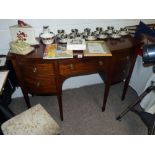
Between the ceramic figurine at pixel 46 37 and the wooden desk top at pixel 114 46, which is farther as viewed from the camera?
the ceramic figurine at pixel 46 37

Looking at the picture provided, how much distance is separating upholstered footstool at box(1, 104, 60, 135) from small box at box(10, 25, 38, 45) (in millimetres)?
609

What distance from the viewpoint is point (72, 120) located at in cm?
163

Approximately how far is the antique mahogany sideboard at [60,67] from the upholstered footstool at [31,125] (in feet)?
0.95

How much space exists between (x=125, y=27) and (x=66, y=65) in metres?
0.81

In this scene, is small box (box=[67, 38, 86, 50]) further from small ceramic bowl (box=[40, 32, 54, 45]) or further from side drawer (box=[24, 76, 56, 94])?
side drawer (box=[24, 76, 56, 94])

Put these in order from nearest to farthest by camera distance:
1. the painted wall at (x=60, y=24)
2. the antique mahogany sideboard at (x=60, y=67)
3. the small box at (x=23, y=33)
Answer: the antique mahogany sideboard at (x=60, y=67), the small box at (x=23, y=33), the painted wall at (x=60, y=24)

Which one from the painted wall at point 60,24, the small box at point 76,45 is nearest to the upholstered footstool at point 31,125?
the small box at point 76,45

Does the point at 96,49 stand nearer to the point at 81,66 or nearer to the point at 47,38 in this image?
the point at 81,66

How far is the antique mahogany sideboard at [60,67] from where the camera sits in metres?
1.24

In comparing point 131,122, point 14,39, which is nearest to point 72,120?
point 131,122

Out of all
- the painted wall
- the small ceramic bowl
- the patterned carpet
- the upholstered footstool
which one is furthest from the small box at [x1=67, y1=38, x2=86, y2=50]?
the patterned carpet

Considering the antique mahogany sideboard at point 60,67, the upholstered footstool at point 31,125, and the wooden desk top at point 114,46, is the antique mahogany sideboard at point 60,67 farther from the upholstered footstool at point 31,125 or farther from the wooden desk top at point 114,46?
the upholstered footstool at point 31,125

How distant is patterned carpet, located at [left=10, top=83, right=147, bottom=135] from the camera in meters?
1.54
